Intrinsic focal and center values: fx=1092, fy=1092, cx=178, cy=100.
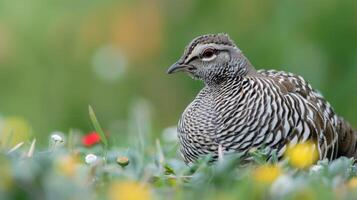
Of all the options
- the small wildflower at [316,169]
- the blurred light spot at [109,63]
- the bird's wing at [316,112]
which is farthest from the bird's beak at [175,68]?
the blurred light spot at [109,63]

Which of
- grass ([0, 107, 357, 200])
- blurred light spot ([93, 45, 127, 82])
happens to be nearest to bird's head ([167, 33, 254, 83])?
grass ([0, 107, 357, 200])

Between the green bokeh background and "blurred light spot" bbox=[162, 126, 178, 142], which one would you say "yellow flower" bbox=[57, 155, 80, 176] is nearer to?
"blurred light spot" bbox=[162, 126, 178, 142]

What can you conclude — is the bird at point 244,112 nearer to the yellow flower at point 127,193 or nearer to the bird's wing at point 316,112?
the bird's wing at point 316,112

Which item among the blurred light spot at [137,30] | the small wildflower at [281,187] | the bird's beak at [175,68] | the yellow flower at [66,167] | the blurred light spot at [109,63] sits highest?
the bird's beak at [175,68]

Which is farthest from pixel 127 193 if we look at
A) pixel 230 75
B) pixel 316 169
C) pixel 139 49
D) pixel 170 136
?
pixel 139 49

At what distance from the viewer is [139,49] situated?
37.2 feet

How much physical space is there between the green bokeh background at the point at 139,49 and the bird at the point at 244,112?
426cm

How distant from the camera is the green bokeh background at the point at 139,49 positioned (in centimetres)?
1077

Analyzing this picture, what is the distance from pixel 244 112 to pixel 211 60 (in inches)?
17.3

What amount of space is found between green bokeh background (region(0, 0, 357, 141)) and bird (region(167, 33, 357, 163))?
4.26 m

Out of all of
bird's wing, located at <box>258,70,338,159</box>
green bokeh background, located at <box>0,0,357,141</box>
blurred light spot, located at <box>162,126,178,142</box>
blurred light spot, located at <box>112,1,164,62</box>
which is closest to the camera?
bird's wing, located at <box>258,70,338,159</box>

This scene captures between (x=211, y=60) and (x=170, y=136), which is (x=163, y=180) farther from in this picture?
(x=170, y=136)

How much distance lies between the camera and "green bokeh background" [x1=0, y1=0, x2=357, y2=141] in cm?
1077

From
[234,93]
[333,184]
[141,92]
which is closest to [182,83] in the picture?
[141,92]
